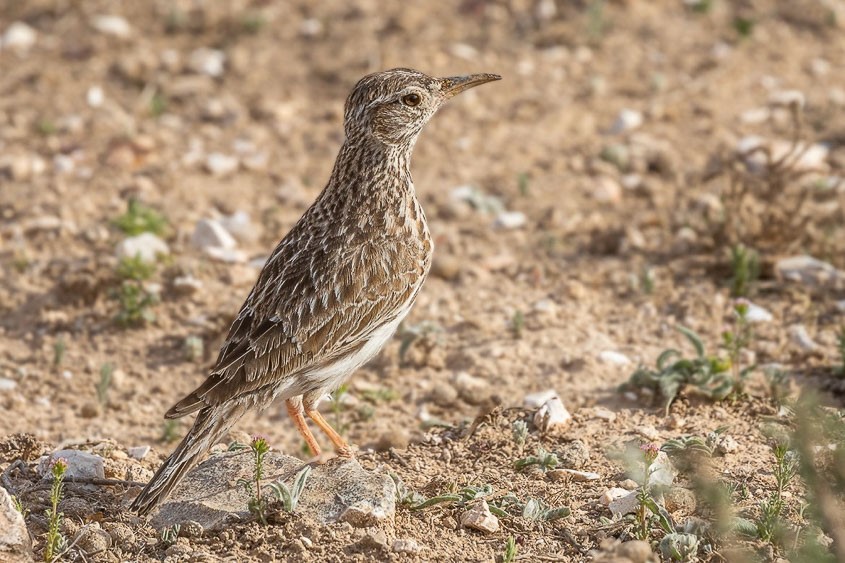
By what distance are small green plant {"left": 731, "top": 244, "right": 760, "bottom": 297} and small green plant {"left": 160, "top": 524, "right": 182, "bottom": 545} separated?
15.7 feet

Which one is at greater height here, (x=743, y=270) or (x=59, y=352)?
(x=59, y=352)

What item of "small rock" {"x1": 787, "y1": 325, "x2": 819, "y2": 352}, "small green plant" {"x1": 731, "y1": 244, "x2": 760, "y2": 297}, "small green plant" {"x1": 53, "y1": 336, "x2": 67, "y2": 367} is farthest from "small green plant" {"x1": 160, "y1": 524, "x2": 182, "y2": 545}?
"small green plant" {"x1": 731, "y1": 244, "x2": 760, "y2": 297}

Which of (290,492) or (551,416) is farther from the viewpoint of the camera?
(551,416)

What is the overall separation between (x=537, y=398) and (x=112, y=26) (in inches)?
283

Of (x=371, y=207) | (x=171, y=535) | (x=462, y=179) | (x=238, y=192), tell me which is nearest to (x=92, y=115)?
(x=238, y=192)

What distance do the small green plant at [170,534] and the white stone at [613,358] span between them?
340 centimetres

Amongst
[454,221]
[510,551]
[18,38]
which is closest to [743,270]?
[454,221]

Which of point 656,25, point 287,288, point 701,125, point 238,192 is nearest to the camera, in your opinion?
point 287,288

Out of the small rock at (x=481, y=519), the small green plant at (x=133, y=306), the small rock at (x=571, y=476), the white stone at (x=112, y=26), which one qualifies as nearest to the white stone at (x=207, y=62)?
the white stone at (x=112, y=26)

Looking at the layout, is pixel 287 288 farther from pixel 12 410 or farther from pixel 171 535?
pixel 12 410

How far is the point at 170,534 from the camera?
5.61 meters

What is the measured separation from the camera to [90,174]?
34.2 feet

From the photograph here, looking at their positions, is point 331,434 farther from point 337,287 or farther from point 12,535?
point 12,535

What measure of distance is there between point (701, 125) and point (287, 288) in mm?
6018
